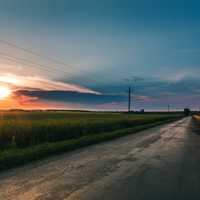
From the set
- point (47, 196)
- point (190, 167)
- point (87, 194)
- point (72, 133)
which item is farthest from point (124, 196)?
point (72, 133)

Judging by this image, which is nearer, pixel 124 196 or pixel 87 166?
pixel 124 196

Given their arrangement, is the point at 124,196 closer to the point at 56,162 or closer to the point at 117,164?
the point at 117,164

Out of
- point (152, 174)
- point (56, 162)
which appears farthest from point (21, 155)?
point (152, 174)

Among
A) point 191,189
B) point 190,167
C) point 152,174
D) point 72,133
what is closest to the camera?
point 191,189

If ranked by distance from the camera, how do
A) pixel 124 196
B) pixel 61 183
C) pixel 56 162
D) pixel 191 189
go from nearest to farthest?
pixel 124 196, pixel 191 189, pixel 61 183, pixel 56 162

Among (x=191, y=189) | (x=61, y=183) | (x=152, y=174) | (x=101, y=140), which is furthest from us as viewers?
(x=101, y=140)

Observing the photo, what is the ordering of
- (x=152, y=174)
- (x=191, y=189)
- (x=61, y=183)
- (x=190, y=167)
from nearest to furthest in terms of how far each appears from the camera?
(x=191, y=189) < (x=61, y=183) < (x=152, y=174) < (x=190, y=167)

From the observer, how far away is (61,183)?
6.00 meters

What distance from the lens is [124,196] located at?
5.00m

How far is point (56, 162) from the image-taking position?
8734 millimetres

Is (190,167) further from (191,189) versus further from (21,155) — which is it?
(21,155)

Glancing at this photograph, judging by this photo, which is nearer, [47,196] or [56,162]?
[47,196]

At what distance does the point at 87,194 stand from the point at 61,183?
1144mm

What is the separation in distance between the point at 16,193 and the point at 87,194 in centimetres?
170
